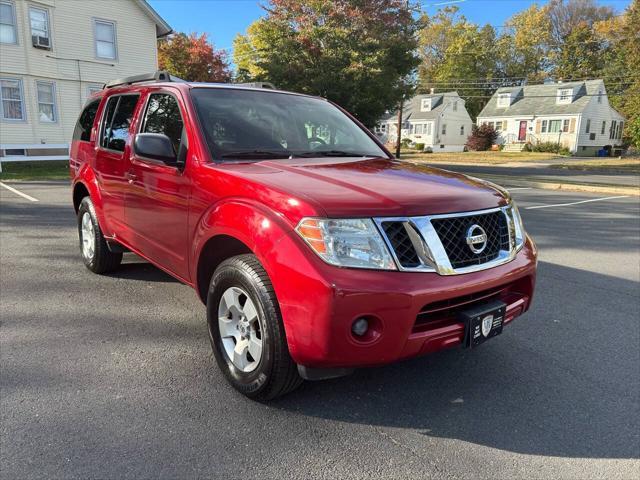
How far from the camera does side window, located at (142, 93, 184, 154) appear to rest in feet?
11.9

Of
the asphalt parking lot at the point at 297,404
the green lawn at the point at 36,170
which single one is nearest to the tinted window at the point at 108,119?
the asphalt parking lot at the point at 297,404

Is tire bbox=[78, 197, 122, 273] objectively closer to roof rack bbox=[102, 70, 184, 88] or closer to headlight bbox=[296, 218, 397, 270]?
roof rack bbox=[102, 70, 184, 88]

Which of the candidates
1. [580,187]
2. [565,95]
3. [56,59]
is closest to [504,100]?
[565,95]

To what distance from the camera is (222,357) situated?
309cm

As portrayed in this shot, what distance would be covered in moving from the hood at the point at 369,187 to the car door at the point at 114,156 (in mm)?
1643

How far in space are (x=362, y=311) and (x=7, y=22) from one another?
22.5 m

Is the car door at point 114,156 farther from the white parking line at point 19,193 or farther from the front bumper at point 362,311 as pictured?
the white parking line at point 19,193

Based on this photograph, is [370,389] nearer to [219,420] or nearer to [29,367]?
[219,420]

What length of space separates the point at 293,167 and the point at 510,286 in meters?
1.56

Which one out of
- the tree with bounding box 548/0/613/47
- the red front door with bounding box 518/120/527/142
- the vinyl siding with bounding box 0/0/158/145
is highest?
the tree with bounding box 548/0/613/47

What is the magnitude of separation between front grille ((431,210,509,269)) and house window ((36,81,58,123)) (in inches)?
864

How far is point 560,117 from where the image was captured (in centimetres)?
4731

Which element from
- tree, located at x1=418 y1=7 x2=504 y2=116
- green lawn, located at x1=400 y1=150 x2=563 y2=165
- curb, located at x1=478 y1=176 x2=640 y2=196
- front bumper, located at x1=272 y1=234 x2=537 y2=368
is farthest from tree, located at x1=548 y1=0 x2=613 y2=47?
front bumper, located at x1=272 y1=234 x2=537 y2=368

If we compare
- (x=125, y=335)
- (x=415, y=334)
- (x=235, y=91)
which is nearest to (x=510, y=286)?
(x=415, y=334)
